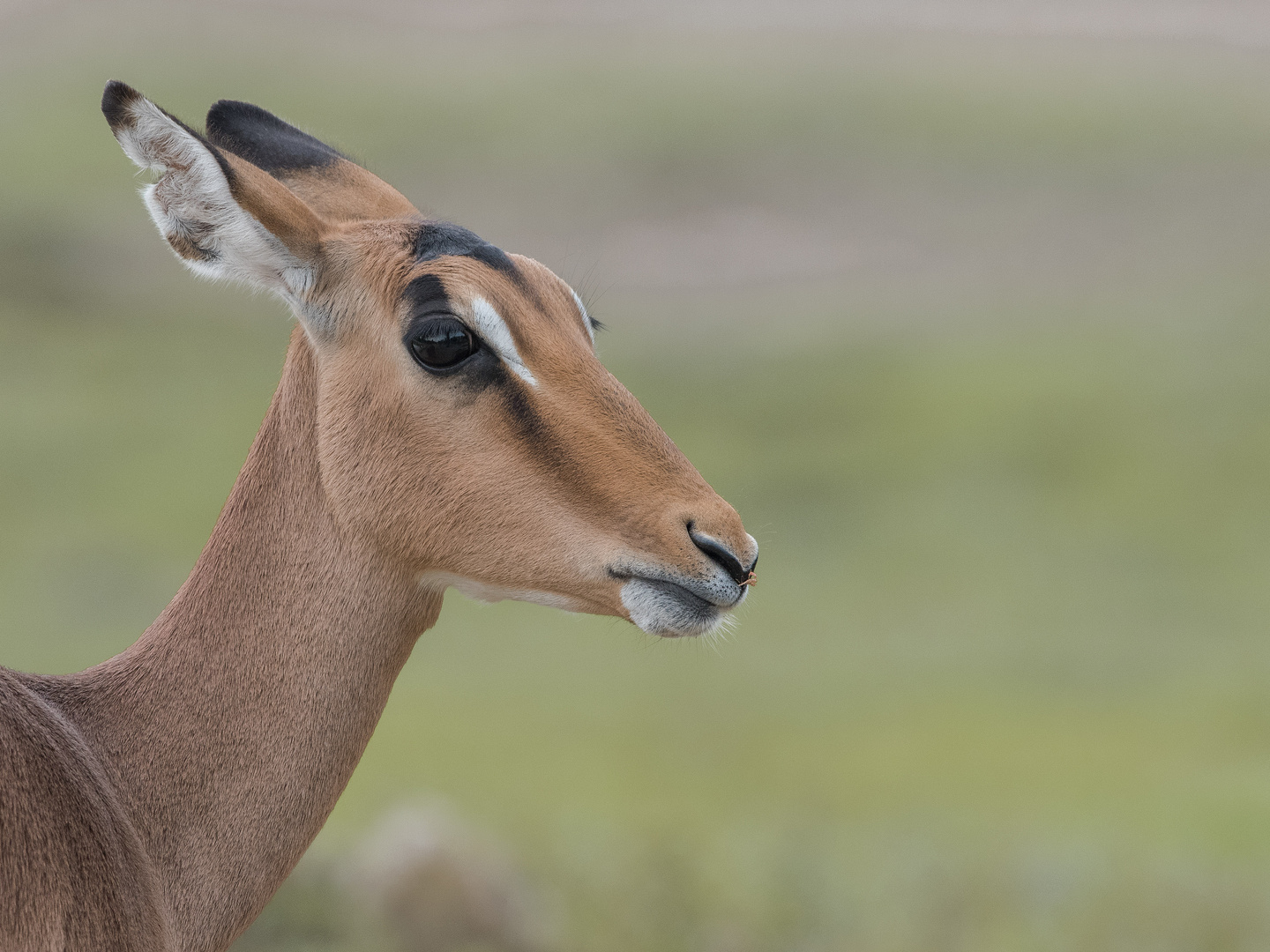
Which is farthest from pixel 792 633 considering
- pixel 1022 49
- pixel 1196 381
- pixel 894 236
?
pixel 1022 49

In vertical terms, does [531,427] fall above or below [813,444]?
below

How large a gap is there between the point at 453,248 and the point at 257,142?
1.00 meters

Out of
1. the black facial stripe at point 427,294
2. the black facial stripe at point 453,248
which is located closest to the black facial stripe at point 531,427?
the black facial stripe at point 427,294

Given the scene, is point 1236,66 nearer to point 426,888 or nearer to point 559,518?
point 426,888

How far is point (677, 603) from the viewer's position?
13.4 feet

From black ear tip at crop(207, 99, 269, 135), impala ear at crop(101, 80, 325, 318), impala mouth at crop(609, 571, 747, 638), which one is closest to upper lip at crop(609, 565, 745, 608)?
impala mouth at crop(609, 571, 747, 638)

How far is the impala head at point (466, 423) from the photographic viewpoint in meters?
4.08

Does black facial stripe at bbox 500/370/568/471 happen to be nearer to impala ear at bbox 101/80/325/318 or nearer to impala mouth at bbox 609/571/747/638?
impala mouth at bbox 609/571/747/638

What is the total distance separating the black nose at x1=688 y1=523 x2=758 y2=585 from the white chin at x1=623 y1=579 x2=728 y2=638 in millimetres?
105

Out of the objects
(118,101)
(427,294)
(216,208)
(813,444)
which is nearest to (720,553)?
(427,294)

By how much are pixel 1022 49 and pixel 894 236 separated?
13759mm

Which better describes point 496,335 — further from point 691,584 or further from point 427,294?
point 691,584

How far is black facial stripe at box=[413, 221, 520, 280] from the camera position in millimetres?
4406

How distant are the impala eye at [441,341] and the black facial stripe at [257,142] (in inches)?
43.9
